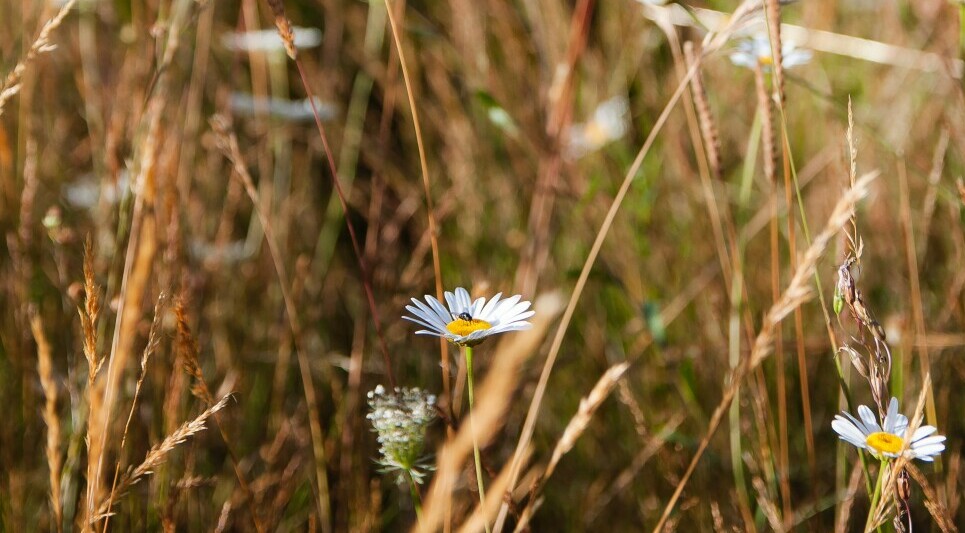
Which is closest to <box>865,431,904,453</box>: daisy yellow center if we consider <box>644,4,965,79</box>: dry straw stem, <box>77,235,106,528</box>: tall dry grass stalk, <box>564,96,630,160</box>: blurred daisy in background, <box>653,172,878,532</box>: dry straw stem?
<box>653,172,878,532</box>: dry straw stem

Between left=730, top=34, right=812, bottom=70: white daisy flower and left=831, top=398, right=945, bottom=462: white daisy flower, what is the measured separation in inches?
19.3

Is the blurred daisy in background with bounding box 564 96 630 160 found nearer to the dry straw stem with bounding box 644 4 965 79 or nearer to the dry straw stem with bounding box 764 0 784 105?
the dry straw stem with bounding box 644 4 965 79

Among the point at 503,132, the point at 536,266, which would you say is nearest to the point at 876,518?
the point at 536,266

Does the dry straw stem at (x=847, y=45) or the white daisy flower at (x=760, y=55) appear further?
the dry straw stem at (x=847, y=45)

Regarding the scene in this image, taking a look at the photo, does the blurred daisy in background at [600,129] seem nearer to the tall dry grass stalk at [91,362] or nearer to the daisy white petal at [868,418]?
the daisy white petal at [868,418]

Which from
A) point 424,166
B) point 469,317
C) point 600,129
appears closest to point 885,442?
point 469,317

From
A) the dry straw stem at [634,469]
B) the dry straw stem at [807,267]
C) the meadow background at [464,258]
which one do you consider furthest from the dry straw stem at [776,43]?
the dry straw stem at [634,469]

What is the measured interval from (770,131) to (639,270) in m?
0.78

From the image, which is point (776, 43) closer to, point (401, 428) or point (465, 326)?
point (465, 326)

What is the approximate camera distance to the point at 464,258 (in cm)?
177

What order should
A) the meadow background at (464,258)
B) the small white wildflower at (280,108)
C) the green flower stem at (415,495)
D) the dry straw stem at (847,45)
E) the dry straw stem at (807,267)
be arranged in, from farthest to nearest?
the small white wildflower at (280,108), the dry straw stem at (847,45), the meadow background at (464,258), the green flower stem at (415,495), the dry straw stem at (807,267)

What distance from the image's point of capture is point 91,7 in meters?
1.87

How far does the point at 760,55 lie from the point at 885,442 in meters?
0.70

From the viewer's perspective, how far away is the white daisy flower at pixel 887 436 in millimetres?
706
